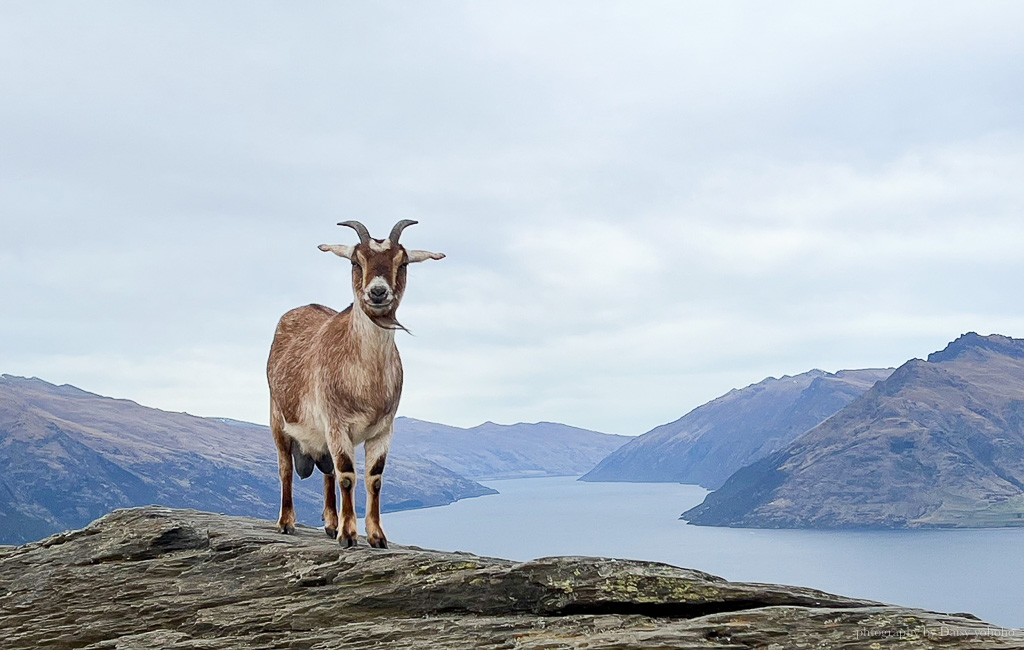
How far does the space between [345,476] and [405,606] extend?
2.31 meters

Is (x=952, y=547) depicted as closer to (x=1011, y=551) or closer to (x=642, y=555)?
(x=1011, y=551)

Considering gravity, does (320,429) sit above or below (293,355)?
below

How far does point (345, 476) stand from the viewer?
33.4ft

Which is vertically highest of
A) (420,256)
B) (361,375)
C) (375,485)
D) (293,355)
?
(420,256)

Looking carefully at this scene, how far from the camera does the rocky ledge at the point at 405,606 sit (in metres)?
7.23

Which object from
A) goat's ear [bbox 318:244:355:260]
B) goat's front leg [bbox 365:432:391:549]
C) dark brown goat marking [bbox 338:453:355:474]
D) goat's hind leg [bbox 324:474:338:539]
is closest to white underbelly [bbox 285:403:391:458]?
goat's front leg [bbox 365:432:391:549]

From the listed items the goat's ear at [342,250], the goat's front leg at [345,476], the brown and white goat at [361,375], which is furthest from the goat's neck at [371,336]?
the goat's front leg at [345,476]

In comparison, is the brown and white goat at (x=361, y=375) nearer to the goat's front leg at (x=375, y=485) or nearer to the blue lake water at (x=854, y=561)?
the goat's front leg at (x=375, y=485)

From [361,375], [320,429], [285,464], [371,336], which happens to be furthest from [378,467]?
A: [285,464]

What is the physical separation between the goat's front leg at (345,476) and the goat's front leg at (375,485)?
0.70 feet

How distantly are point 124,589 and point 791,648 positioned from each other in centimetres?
695

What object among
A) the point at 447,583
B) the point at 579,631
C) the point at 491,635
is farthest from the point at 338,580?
the point at 579,631

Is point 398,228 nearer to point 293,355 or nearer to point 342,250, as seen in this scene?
point 342,250

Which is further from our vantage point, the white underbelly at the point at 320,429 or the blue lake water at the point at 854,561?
the blue lake water at the point at 854,561
